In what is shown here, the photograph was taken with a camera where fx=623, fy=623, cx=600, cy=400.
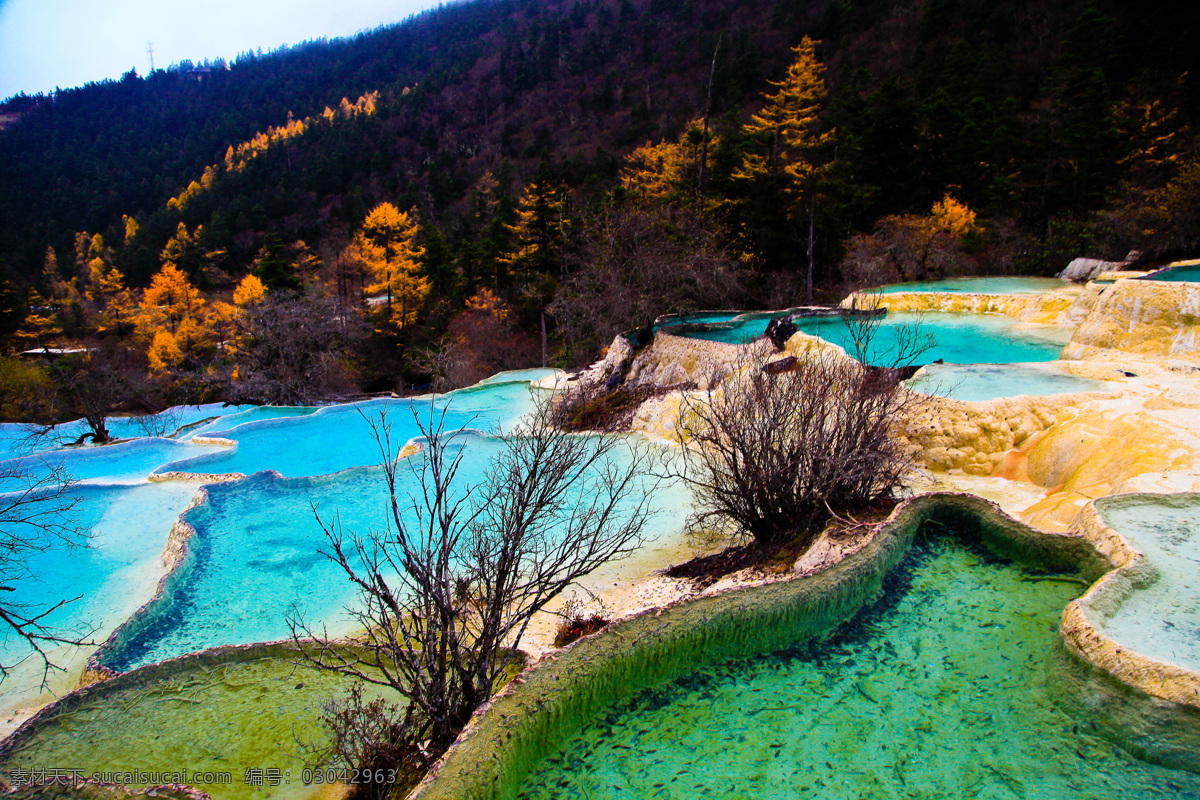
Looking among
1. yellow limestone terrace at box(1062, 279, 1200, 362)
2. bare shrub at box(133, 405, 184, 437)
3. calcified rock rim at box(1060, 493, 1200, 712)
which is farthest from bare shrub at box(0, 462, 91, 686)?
yellow limestone terrace at box(1062, 279, 1200, 362)

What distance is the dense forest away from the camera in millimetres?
19172

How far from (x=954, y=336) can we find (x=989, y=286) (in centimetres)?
484

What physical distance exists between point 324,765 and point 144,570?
4.82 metres

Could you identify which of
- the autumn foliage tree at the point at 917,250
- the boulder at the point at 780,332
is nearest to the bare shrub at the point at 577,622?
the boulder at the point at 780,332

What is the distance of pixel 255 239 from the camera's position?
52031 mm

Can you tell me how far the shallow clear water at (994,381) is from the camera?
322 inches

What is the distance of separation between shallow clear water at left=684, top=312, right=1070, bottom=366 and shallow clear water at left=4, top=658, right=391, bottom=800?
7.37 meters

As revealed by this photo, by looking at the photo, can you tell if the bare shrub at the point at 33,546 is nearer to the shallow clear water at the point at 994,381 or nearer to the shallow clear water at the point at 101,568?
the shallow clear water at the point at 101,568

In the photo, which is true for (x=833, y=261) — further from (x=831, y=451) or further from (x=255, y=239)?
(x=255, y=239)

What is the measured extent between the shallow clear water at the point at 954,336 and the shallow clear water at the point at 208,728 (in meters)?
7.37

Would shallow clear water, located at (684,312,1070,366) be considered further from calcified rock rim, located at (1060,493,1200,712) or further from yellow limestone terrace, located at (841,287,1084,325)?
calcified rock rim, located at (1060,493,1200,712)

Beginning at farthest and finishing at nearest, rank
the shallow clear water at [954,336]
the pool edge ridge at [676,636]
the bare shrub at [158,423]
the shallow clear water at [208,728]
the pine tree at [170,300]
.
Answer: the pine tree at [170,300] < the bare shrub at [158,423] < the shallow clear water at [954,336] < the shallow clear water at [208,728] < the pool edge ridge at [676,636]

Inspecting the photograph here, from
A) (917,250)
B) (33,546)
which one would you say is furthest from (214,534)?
(917,250)

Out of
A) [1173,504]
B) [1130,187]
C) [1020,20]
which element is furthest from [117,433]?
[1020,20]
